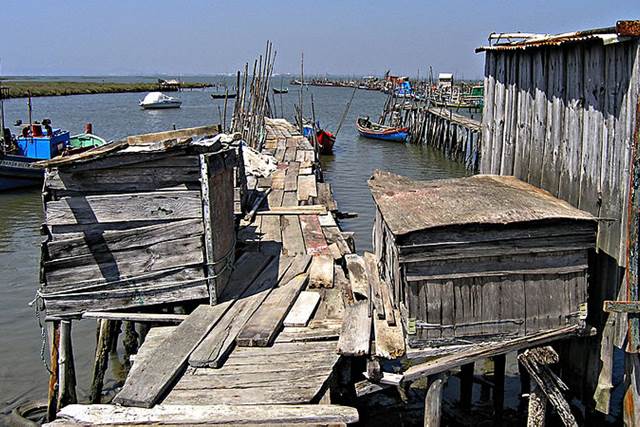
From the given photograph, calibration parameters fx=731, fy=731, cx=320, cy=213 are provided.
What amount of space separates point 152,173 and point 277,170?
1080cm

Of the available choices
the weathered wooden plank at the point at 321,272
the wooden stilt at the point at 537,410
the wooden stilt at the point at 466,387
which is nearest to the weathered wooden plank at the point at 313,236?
the weathered wooden plank at the point at 321,272

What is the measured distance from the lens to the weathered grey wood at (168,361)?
227 inches

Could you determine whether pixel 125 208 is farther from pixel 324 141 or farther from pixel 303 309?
pixel 324 141

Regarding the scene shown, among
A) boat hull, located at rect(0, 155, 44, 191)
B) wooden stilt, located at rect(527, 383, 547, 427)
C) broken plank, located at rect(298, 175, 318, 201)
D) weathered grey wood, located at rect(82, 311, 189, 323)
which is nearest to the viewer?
wooden stilt, located at rect(527, 383, 547, 427)

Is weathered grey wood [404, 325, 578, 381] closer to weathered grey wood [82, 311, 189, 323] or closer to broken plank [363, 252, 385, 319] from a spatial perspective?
broken plank [363, 252, 385, 319]

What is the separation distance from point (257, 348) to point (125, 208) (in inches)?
81.1

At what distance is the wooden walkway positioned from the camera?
223 inches

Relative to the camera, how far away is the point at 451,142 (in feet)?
117

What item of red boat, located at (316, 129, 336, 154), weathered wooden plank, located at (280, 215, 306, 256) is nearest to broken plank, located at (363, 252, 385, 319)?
weathered wooden plank, located at (280, 215, 306, 256)

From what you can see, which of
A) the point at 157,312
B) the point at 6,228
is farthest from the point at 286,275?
the point at 6,228

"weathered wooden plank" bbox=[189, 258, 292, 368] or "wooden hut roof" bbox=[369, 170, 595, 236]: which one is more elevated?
"wooden hut roof" bbox=[369, 170, 595, 236]

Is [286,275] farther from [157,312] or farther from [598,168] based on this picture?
[598,168]

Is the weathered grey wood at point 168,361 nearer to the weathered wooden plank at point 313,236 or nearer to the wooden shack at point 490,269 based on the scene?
the wooden shack at point 490,269

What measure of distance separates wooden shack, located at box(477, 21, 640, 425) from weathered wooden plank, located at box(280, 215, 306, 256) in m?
3.31
